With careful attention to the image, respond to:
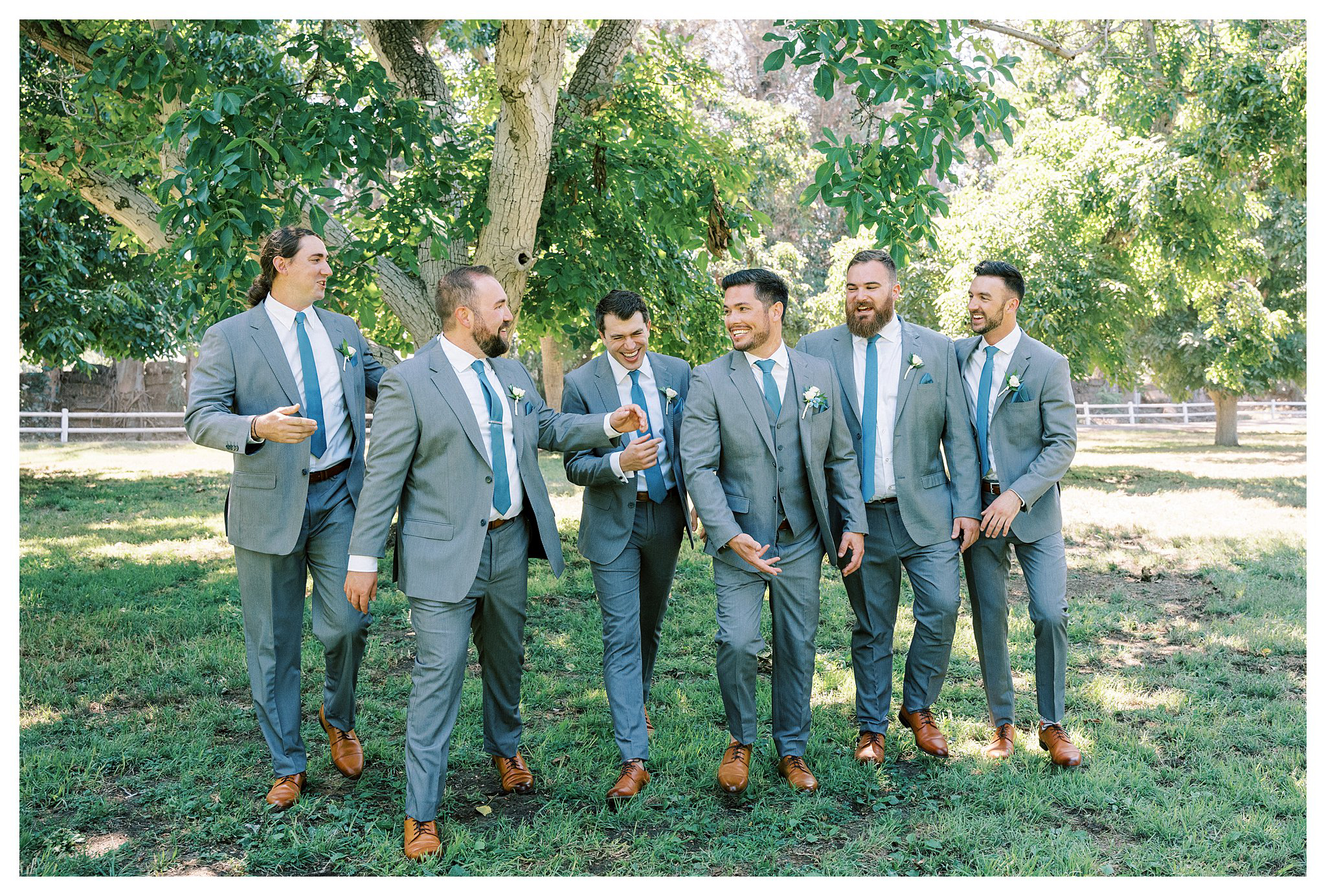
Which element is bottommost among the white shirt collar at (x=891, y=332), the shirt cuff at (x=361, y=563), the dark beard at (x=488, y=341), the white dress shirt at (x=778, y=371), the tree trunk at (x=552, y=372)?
the shirt cuff at (x=361, y=563)

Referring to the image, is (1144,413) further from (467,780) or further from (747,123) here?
(467,780)

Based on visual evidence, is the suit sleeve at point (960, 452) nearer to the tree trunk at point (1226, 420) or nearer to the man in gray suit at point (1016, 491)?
the man in gray suit at point (1016, 491)

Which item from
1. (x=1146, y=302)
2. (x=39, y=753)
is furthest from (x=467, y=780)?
(x=1146, y=302)

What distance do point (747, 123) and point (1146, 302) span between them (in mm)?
9752

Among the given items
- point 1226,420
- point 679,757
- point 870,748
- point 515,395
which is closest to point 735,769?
point 679,757

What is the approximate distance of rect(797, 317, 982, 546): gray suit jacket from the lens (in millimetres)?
5137

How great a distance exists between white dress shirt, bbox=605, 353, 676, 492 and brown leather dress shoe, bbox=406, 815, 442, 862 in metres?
1.93

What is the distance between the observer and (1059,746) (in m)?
5.02

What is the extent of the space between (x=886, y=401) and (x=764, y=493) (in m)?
0.90

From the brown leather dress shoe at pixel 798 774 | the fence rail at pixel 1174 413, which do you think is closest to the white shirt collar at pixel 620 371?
the brown leather dress shoe at pixel 798 774

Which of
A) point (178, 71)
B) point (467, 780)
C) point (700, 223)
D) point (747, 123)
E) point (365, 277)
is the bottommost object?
point (467, 780)

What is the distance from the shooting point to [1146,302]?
67.4 feet

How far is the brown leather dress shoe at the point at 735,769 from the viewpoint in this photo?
15.5ft

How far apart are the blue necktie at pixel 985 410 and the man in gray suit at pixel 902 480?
0.09 m
